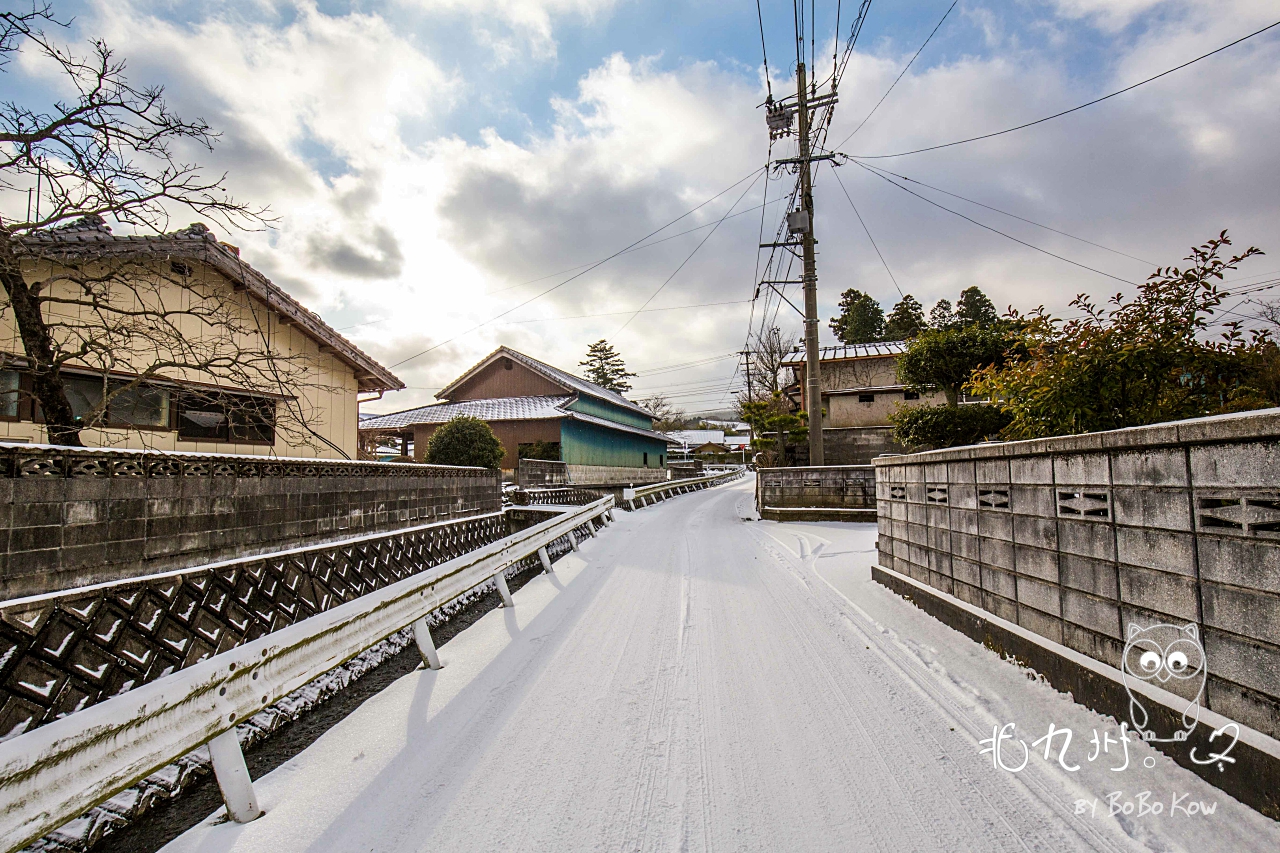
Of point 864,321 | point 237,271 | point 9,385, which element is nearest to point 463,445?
point 237,271

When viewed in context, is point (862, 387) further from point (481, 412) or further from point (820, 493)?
point (481, 412)

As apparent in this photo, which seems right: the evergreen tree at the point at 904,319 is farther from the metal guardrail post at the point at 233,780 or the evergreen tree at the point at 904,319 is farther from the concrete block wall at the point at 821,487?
the metal guardrail post at the point at 233,780

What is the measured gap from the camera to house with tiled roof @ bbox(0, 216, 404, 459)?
22.0ft

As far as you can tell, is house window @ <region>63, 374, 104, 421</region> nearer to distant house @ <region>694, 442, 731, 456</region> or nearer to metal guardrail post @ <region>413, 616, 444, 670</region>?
metal guardrail post @ <region>413, 616, 444, 670</region>

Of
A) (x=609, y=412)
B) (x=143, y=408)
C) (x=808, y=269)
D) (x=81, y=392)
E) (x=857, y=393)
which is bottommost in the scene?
(x=143, y=408)

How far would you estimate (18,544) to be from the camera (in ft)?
14.5

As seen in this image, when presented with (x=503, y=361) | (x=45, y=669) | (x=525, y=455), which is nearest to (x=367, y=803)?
(x=45, y=669)

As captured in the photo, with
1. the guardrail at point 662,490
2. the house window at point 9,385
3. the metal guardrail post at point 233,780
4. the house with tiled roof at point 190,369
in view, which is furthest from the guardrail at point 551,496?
the metal guardrail post at point 233,780

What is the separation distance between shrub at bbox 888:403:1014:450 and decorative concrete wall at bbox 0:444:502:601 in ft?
36.7

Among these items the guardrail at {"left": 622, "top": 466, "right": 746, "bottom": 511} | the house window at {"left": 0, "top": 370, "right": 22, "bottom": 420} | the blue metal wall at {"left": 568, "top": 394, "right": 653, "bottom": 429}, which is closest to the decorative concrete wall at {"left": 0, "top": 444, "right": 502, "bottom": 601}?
the house window at {"left": 0, "top": 370, "right": 22, "bottom": 420}

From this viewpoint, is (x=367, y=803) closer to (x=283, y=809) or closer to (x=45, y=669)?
(x=283, y=809)

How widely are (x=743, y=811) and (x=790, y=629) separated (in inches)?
115

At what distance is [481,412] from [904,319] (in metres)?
37.6

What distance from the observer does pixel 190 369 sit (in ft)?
30.3
